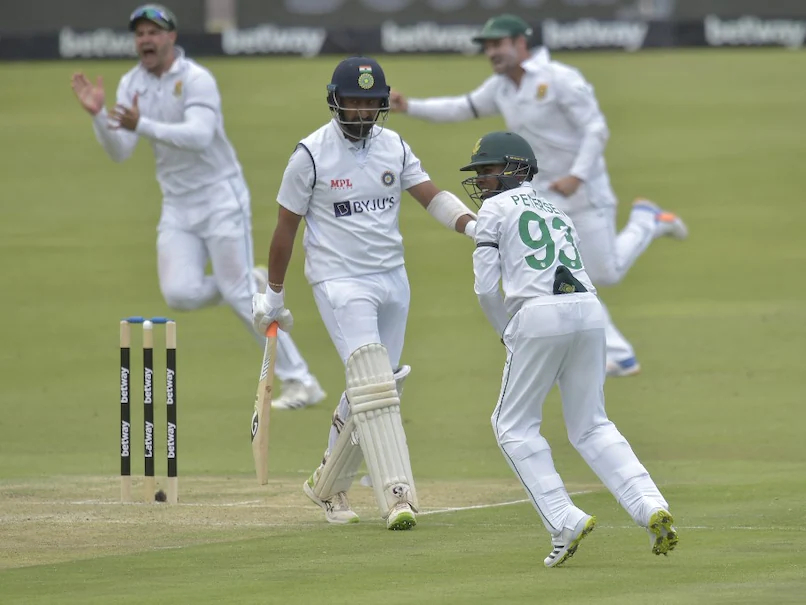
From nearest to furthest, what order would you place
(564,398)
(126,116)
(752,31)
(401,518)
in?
1. (564,398)
2. (401,518)
3. (126,116)
4. (752,31)

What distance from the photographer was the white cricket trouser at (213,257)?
10.8m

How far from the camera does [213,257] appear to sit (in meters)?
10.9

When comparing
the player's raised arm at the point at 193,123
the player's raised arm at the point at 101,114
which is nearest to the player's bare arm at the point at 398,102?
the player's raised arm at the point at 193,123

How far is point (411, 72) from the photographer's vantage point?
22844mm

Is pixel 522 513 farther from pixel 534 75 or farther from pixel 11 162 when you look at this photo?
pixel 11 162

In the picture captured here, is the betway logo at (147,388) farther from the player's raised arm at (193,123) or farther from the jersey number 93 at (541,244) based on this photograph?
the player's raised arm at (193,123)

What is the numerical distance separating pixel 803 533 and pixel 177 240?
5032 millimetres

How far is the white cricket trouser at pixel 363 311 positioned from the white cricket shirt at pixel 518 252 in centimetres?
88

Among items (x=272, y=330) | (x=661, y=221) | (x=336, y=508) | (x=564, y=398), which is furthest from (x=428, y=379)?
(x=564, y=398)

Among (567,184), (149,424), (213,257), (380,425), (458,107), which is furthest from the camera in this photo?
(458,107)

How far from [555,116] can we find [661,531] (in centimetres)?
579

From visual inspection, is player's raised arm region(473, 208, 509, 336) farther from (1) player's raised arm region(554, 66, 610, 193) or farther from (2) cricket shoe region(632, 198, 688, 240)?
(2) cricket shoe region(632, 198, 688, 240)

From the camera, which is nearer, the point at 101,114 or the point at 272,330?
the point at 272,330

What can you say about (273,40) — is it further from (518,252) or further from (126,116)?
(518,252)
